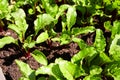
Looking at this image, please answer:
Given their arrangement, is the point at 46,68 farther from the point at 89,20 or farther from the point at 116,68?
the point at 89,20

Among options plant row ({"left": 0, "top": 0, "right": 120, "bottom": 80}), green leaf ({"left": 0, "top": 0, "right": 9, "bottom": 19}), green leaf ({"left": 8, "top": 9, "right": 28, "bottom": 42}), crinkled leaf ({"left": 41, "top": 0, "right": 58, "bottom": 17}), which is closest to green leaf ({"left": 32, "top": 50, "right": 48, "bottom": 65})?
plant row ({"left": 0, "top": 0, "right": 120, "bottom": 80})

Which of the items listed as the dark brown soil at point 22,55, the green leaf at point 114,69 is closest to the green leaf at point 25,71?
the dark brown soil at point 22,55

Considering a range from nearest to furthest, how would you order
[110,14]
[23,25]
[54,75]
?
[54,75] < [23,25] < [110,14]

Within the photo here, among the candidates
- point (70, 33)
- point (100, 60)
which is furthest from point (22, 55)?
point (100, 60)

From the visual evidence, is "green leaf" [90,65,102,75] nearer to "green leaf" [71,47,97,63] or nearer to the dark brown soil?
"green leaf" [71,47,97,63]

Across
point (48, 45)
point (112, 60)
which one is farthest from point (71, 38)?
point (112, 60)
